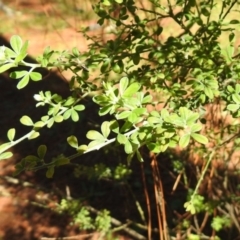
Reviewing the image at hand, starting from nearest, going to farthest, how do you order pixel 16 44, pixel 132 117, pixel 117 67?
pixel 132 117 → pixel 16 44 → pixel 117 67

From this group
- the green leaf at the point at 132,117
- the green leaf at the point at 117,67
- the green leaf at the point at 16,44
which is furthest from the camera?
the green leaf at the point at 117,67

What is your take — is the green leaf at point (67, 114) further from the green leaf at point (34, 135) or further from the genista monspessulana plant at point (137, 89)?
the green leaf at point (34, 135)

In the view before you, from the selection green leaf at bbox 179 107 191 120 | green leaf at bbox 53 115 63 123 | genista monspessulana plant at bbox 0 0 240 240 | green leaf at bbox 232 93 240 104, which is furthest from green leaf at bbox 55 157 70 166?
green leaf at bbox 232 93 240 104

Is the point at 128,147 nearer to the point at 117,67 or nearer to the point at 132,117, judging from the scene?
the point at 132,117

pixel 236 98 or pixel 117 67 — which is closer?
pixel 236 98

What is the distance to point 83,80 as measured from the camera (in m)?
1.48

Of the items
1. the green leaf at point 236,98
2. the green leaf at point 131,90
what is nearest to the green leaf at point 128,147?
the green leaf at point 131,90

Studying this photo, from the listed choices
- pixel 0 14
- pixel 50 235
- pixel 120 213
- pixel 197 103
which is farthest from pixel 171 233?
pixel 0 14

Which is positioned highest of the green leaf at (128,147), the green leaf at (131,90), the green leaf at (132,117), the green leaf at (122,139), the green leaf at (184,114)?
the green leaf at (131,90)

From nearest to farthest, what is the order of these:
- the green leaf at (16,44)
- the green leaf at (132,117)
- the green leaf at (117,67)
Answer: the green leaf at (132,117) < the green leaf at (16,44) < the green leaf at (117,67)

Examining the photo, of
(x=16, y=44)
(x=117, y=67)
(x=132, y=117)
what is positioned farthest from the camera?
(x=117, y=67)

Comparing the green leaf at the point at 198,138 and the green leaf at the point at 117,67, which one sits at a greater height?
the green leaf at the point at 117,67

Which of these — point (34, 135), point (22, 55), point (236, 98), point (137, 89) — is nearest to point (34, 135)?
point (34, 135)

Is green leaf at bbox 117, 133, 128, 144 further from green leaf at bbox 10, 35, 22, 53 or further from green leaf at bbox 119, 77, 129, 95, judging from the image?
green leaf at bbox 10, 35, 22, 53
